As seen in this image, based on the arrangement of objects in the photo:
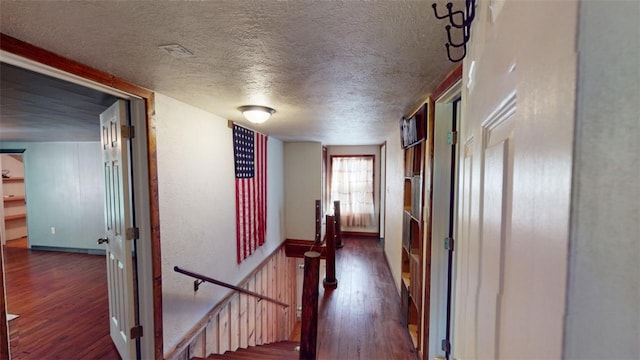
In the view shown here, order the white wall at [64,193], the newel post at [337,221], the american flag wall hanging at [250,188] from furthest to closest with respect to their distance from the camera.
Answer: the white wall at [64,193] < the newel post at [337,221] < the american flag wall hanging at [250,188]

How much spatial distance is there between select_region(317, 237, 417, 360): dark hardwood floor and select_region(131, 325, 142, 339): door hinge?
1.45 m

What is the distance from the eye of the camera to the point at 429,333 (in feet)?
6.29

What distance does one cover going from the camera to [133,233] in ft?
6.27

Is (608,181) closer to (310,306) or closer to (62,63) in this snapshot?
(310,306)

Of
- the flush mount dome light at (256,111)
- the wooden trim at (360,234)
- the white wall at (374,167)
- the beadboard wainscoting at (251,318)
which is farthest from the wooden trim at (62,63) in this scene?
the wooden trim at (360,234)

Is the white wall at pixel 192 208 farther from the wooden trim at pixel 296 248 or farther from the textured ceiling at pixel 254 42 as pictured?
the wooden trim at pixel 296 248

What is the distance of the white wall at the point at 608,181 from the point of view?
0.18 m

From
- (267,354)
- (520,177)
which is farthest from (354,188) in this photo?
(520,177)

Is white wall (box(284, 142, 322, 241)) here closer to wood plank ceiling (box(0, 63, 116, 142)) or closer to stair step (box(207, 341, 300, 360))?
stair step (box(207, 341, 300, 360))

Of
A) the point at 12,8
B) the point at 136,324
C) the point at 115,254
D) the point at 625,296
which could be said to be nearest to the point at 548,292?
the point at 625,296

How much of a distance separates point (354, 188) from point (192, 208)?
172 inches

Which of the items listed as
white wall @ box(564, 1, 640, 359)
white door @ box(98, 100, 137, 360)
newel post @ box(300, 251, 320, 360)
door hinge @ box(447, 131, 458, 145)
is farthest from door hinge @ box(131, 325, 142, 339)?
door hinge @ box(447, 131, 458, 145)

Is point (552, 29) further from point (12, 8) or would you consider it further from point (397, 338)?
point (397, 338)

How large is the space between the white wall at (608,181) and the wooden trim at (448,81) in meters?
1.42
